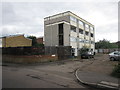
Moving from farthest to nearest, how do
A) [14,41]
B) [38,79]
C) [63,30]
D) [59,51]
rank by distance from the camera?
[14,41] < [63,30] < [59,51] < [38,79]

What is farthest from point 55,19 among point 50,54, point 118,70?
point 118,70

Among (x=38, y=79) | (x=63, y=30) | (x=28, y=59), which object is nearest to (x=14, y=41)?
(x=63, y=30)

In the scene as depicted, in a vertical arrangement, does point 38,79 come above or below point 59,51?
below

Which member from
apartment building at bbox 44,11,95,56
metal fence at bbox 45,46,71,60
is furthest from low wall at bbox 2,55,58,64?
apartment building at bbox 44,11,95,56

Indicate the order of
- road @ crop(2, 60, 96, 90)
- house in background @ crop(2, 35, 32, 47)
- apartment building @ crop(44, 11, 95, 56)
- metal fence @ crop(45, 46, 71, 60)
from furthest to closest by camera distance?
1. house in background @ crop(2, 35, 32, 47)
2. apartment building @ crop(44, 11, 95, 56)
3. metal fence @ crop(45, 46, 71, 60)
4. road @ crop(2, 60, 96, 90)

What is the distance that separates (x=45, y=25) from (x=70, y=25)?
7140 mm

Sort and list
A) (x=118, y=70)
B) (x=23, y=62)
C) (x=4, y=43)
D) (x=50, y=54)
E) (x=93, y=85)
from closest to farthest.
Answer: (x=93, y=85) < (x=118, y=70) < (x=23, y=62) < (x=50, y=54) < (x=4, y=43)

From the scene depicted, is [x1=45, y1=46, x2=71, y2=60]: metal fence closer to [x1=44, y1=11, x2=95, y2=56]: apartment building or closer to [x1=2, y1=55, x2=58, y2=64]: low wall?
[x1=2, y1=55, x2=58, y2=64]: low wall

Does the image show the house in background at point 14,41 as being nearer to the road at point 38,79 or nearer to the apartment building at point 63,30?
the apartment building at point 63,30

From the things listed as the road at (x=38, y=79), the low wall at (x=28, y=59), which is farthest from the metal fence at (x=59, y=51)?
the road at (x=38, y=79)

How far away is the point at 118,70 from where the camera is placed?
8680 millimetres

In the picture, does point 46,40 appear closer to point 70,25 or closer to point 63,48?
point 70,25

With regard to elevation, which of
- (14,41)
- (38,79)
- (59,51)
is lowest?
(38,79)

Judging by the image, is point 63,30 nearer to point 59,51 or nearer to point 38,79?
point 59,51
